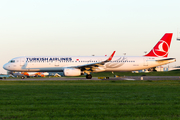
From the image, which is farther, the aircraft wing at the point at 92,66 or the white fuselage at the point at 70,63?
the white fuselage at the point at 70,63

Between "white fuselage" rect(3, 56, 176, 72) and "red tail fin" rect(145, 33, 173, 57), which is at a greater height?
"red tail fin" rect(145, 33, 173, 57)

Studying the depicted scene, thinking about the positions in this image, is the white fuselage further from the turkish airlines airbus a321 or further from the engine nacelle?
the engine nacelle

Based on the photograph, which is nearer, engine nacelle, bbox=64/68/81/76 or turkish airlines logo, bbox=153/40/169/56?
engine nacelle, bbox=64/68/81/76

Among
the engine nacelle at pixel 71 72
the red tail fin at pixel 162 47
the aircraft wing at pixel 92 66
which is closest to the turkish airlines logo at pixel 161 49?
the red tail fin at pixel 162 47

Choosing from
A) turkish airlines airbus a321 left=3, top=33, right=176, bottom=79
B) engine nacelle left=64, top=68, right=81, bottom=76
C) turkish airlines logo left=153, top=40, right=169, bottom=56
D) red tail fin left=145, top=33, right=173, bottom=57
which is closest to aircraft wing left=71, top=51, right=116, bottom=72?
turkish airlines airbus a321 left=3, top=33, right=176, bottom=79

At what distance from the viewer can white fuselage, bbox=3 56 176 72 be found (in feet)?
145

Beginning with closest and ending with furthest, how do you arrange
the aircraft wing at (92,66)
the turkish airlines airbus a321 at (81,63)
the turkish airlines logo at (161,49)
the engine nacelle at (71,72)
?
the engine nacelle at (71,72)
the aircraft wing at (92,66)
the turkish airlines airbus a321 at (81,63)
the turkish airlines logo at (161,49)

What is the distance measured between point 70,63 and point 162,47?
58.5 ft

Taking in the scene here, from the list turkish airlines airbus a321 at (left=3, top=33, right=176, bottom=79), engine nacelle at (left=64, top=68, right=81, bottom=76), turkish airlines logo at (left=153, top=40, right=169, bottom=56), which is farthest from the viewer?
turkish airlines logo at (left=153, top=40, right=169, bottom=56)

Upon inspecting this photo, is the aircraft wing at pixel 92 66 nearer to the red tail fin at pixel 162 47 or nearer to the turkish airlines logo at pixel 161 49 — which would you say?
the red tail fin at pixel 162 47

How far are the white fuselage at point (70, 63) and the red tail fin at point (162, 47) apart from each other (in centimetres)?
163

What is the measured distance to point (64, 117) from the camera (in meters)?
8.72

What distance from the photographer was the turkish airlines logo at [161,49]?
156ft

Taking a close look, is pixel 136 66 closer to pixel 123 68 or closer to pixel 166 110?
pixel 123 68
